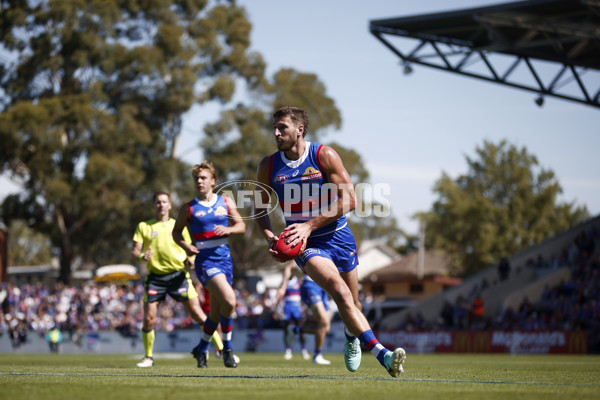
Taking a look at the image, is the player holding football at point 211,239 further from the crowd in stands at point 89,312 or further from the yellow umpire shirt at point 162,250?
the crowd in stands at point 89,312

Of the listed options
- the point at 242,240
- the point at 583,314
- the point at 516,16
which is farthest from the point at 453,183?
the point at 516,16

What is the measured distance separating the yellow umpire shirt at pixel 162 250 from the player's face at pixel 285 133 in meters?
4.94

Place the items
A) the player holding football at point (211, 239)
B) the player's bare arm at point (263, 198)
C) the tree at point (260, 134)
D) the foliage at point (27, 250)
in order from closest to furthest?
1. the player's bare arm at point (263, 198)
2. the player holding football at point (211, 239)
3. the tree at point (260, 134)
4. the foliage at point (27, 250)

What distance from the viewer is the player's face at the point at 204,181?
1112 centimetres

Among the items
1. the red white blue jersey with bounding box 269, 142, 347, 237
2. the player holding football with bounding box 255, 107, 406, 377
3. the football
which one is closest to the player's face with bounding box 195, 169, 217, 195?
the player holding football with bounding box 255, 107, 406, 377

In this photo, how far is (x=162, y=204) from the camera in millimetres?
12773

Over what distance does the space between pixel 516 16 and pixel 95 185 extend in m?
25.0

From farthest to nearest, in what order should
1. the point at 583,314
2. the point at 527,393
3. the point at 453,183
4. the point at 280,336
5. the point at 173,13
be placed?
the point at 453,183
the point at 173,13
the point at 280,336
the point at 583,314
the point at 527,393

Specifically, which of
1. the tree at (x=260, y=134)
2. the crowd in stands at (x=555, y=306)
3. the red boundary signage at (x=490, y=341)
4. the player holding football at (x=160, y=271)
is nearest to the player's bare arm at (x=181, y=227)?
the player holding football at (x=160, y=271)

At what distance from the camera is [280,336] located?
103ft

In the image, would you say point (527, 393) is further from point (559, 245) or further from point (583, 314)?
point (559, 245)

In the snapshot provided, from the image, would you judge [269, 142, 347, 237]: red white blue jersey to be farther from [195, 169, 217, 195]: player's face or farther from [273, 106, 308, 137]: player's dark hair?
[195, 169, 217, 195]: player's face

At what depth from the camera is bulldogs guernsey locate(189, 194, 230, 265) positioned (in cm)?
1112

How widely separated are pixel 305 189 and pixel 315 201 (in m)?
0.16
